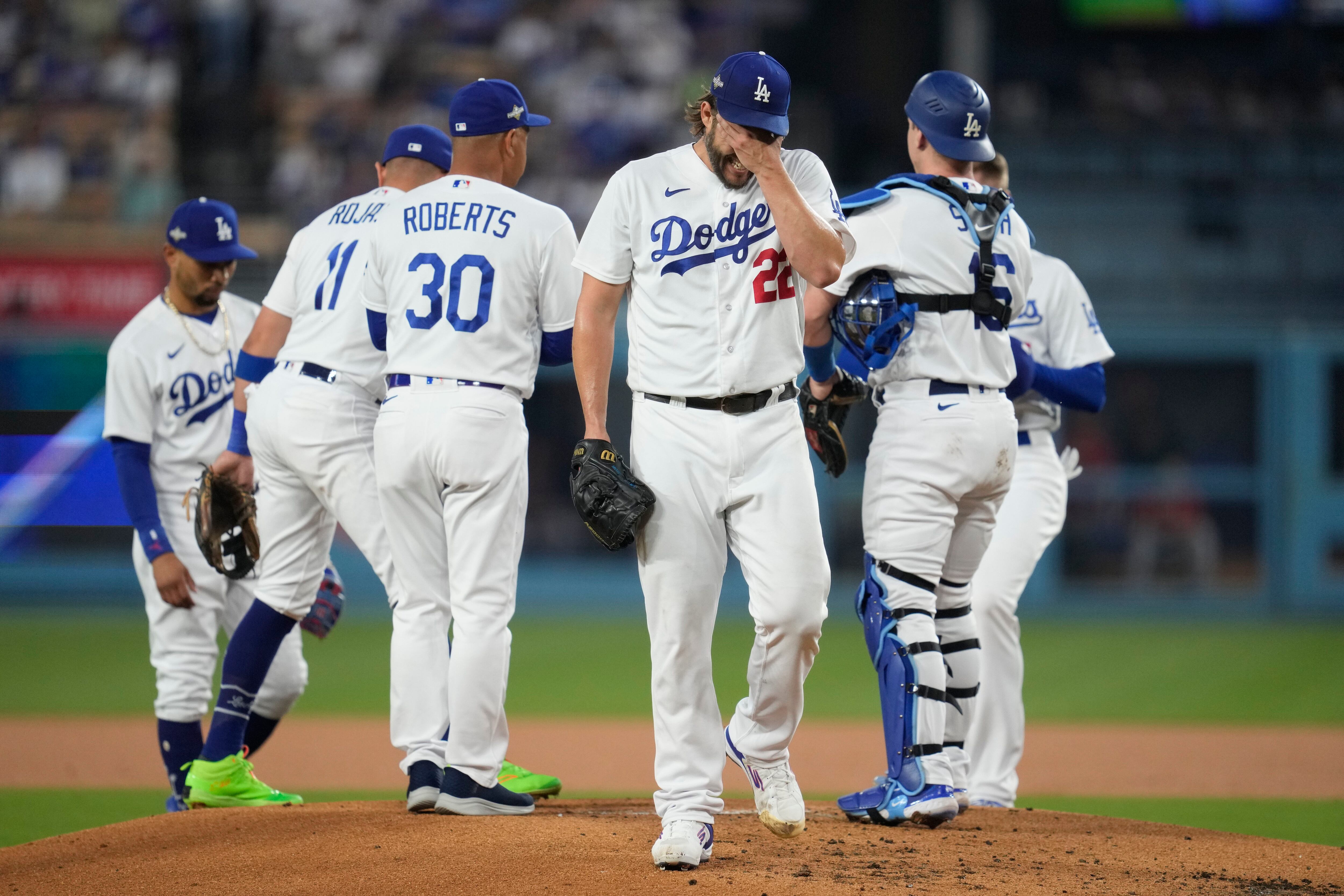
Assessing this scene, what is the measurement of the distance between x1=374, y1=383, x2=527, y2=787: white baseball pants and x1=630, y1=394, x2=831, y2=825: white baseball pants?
70 centimetres

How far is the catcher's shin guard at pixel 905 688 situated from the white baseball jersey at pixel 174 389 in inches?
103

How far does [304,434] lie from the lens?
4762mm

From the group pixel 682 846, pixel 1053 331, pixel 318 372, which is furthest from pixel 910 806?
pixel 318 372

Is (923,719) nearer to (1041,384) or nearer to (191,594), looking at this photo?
(1041,384)

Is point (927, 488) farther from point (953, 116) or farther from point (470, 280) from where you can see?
point (470, 280)

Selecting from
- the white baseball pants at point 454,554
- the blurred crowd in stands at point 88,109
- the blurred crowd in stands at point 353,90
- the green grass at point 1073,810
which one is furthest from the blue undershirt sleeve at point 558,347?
the blurred crowd in stands at point 88,109

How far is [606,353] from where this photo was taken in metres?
3.92

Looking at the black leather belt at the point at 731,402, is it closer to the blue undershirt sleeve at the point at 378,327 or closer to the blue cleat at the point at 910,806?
the blue undershirt sleeve at the point at 378,327

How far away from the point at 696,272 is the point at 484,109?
3.90 ft

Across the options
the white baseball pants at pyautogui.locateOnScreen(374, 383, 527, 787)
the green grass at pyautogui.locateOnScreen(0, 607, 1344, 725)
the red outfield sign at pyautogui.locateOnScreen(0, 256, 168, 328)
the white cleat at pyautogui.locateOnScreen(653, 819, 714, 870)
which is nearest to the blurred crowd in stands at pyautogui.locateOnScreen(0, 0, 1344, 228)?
the red outfield sign at pyautogui.locateOnScreen(0, 256, 168, 328)

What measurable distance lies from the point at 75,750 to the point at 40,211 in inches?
376

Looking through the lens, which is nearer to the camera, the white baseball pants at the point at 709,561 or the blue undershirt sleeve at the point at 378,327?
the white baseball pants at the point at 709,561

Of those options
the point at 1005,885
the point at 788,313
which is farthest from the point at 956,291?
the point at 1005,885

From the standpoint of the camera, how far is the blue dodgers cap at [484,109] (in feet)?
15.1
